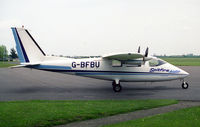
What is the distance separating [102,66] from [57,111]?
7609 millimetres

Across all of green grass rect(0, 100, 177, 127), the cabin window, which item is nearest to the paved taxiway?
the cabin window

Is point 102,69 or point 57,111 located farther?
point 102,69

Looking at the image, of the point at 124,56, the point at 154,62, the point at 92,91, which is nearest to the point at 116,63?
the point at 124,56

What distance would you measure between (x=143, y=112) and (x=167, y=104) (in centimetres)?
216

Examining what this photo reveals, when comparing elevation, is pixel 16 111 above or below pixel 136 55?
below

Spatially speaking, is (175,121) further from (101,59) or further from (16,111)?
(101,59)

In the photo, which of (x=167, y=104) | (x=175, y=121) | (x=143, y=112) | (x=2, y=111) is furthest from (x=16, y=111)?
(x=167, y=104)

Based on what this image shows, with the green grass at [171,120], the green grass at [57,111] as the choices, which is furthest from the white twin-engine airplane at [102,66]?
the green grass at [171,120]

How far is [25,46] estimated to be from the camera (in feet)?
52.0

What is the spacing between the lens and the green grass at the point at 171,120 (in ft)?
23.6

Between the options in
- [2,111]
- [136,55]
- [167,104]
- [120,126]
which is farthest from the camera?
[136,55]

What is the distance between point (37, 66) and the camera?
15945 mm

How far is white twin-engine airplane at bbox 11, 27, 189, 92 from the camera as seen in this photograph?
15906mm

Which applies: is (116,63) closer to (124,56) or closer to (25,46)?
(124,56)
